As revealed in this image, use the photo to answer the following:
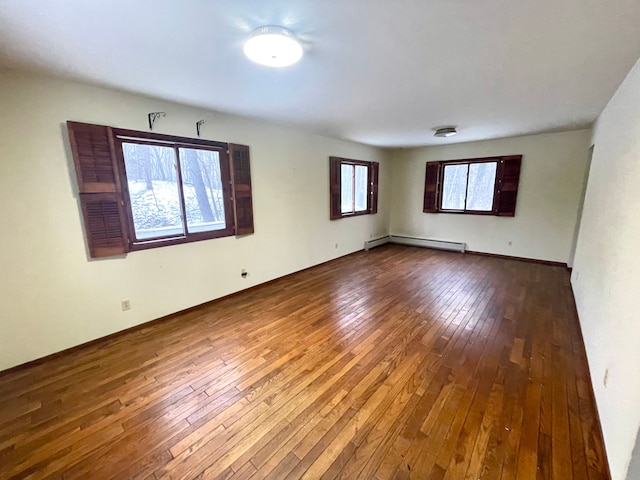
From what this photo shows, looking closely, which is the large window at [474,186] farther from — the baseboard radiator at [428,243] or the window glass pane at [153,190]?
the window glass pane at [153,190]

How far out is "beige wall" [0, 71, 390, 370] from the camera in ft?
7.02

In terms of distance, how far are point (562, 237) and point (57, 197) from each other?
282 inches

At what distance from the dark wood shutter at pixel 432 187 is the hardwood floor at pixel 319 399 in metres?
3.40

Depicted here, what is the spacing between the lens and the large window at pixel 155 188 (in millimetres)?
2447

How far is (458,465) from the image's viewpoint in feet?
4.72

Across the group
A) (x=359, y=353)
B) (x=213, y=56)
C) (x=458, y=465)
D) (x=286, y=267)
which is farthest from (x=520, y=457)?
(x=286, y=267)

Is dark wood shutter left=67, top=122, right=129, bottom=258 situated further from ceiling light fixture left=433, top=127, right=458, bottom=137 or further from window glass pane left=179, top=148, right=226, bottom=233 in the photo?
ceiling light fixture left=433, top=127, right=458, bottom=137

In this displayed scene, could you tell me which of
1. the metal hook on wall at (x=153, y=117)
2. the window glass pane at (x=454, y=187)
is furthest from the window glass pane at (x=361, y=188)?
the metal hook on wall at (x=153, y=117)

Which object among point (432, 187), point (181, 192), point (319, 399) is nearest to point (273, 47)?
point (181, 192)

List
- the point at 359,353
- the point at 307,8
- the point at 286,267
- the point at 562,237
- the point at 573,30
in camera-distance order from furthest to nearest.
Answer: the point at 562,237, the point at 286,267, the point at 359,353, the point at 573,30, the point at 307,8

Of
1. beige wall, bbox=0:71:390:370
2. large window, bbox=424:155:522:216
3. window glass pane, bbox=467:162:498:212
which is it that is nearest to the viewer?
beige wall, bbox=0:71:390:370

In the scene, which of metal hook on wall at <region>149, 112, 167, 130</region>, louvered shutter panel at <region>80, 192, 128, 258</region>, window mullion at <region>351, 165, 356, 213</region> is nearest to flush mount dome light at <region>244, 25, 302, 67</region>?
metal hook on wall at <region>149, 112, 167, 130</region>

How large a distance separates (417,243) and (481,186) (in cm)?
187

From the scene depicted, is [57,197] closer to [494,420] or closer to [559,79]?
[494,420]
